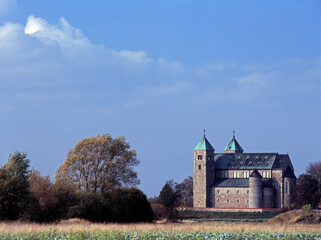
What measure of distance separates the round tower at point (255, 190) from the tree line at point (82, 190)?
4297cm

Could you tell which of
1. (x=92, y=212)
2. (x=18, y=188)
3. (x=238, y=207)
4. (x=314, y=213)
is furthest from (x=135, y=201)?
(x=238, y=207)

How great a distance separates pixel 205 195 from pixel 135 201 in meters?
58.5

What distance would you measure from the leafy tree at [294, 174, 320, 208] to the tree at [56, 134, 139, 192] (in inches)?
1748

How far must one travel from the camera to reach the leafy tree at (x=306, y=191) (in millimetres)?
100000

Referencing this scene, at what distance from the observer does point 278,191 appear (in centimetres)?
10606

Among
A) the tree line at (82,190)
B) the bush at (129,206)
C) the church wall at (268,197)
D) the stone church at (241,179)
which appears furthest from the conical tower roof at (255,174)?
the bush at (129,206)

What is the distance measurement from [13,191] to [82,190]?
11.5 meters

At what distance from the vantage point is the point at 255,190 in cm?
10394

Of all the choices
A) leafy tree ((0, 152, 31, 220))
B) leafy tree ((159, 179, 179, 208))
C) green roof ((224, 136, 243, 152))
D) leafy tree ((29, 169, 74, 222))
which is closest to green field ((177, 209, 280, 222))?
leafy tree ((159, 179, 179, 208))

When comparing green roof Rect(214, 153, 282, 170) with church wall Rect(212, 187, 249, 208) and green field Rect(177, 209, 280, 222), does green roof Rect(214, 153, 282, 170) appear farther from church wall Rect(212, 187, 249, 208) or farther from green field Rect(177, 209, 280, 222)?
green field Rect(177, 209, 280, 222)

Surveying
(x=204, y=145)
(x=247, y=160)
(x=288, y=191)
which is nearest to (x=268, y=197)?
(x=288, y=191)

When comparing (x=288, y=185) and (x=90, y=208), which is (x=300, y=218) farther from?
(x=288, y=185)

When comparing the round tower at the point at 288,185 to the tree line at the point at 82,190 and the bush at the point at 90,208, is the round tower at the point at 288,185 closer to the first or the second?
the tree line at the point at 82,190

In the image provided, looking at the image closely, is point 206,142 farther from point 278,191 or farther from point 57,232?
point 57,232
